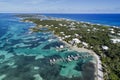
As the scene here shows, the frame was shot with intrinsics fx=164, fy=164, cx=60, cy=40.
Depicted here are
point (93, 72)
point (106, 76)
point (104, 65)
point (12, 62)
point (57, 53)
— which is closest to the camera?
point (106, 76)

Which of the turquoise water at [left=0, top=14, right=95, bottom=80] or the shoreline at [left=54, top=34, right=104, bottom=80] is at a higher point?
the shoreline at [left=54, top=34, right=104, bottom=80]

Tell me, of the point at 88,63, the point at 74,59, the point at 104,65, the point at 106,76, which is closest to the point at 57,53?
the point at 74,59

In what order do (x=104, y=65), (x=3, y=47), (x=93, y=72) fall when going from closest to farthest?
1. (x=93, y=72)
2. (x=104, y=65)
3. (x=3, y=47)

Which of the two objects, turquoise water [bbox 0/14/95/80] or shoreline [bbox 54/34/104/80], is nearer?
shoreline [bbox 54/34/104/80]

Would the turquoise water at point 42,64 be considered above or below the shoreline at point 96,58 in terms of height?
below

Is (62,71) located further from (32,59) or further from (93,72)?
(32,59)

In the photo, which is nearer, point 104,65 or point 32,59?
point 104,65

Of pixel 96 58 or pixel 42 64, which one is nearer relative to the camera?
pixel 42 64

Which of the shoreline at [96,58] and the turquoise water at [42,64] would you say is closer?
the shoreline at [96,58]

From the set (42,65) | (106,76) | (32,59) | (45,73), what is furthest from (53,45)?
(106,76)

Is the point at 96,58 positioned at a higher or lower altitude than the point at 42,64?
higher
